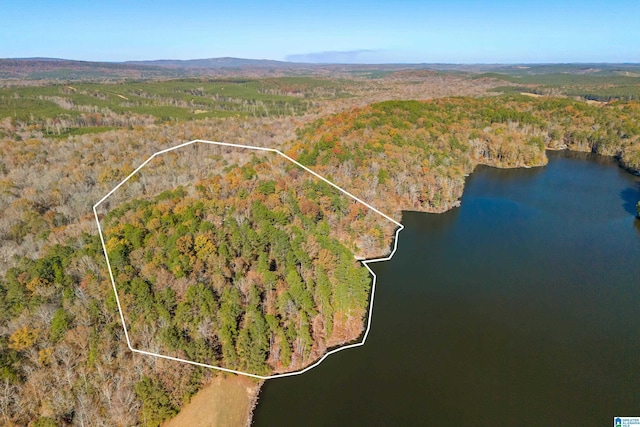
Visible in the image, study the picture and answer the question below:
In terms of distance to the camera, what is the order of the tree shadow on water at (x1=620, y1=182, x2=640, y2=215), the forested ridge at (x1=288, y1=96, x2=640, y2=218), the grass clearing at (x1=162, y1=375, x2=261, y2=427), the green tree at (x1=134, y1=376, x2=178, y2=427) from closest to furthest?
the green tree at (x1=134, y1=376, x2=178, y2=427)
the grass clearing at (x1=162, y1=375, x2=261, y2=427)
the forested ridge at (x1=288, y1=96, x2=640, y2=218)
the tree shadow on water at (x1=620, y1=182, x2=640, y2=215)

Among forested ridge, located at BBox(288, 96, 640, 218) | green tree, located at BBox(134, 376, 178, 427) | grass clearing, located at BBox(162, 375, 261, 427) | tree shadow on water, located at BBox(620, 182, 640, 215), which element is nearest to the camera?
green tree, located at BBox(134, 376, 178, 427)

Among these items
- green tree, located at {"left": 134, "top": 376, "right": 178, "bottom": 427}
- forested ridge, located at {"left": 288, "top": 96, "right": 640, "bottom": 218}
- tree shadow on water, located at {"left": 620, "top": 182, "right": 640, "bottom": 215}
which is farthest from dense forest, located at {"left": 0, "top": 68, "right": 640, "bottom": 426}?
tree shadow on water, located at {"left": 620, "top": 182, "right": 640, "bottom": 215}

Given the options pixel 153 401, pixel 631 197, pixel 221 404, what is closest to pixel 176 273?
pixel 153 401

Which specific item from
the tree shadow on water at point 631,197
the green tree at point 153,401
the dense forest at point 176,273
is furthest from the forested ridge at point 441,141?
the green tree at point 153,401

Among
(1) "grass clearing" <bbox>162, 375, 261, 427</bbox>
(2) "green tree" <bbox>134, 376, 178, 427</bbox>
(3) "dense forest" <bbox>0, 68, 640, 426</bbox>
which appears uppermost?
(3) "dense forest" <bbox>0, 68, 640, 426</bbox>

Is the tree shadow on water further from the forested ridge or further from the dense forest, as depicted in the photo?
the dense forest

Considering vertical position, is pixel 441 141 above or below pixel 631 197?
above

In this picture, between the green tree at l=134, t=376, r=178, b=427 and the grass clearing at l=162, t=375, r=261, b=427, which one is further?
the grass clearing at l=162, t=375, r=261, b=427

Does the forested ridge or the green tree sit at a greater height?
the forested ridge

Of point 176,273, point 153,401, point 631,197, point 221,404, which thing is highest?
point 176,273

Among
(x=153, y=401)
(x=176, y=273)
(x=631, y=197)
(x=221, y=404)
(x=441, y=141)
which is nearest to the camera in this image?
(x=153, y=401)

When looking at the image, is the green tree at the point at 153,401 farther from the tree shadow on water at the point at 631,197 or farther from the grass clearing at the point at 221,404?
the tree shadow on water at the point at 631,197

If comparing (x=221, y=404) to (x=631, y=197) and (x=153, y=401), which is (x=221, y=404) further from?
(x=631, y=197)
